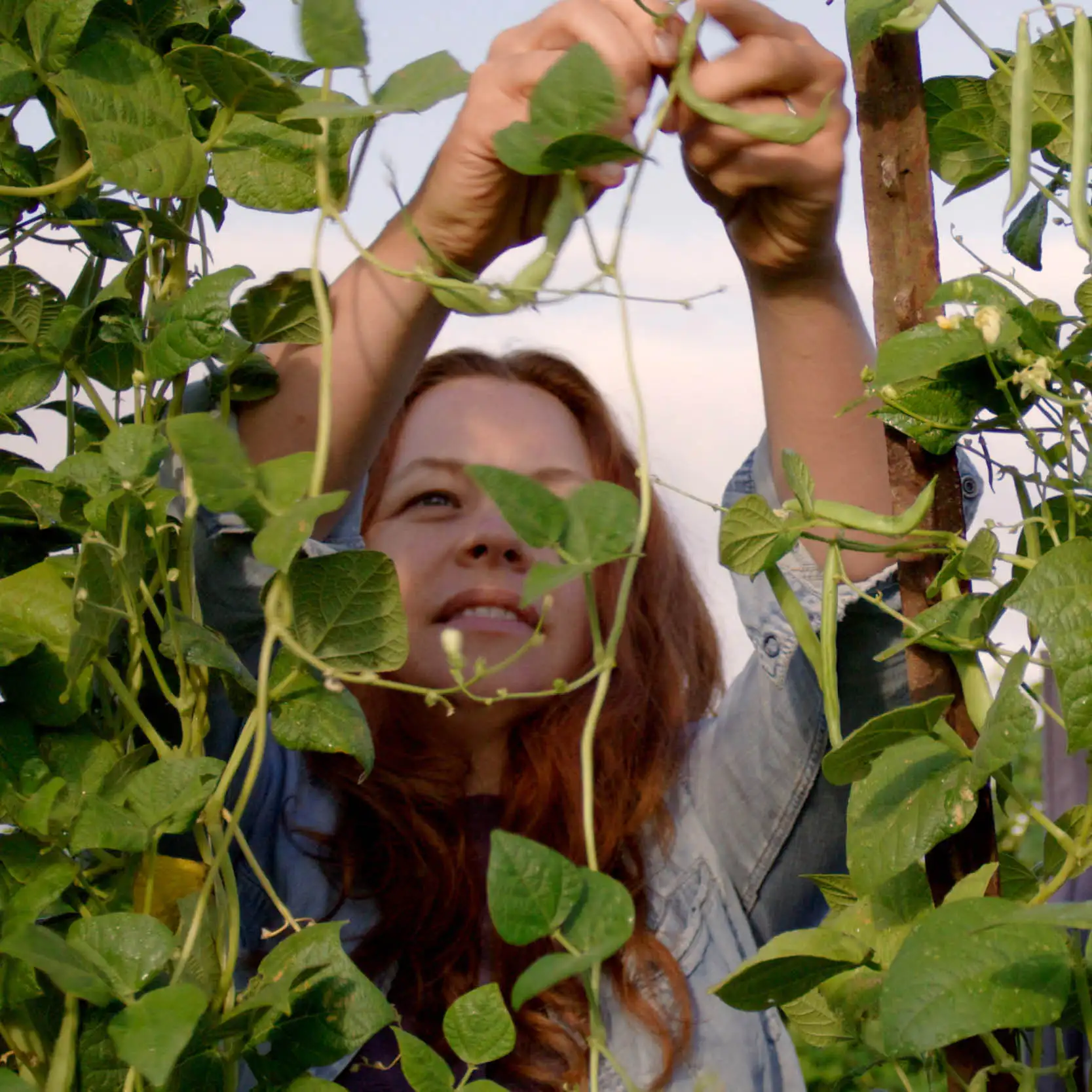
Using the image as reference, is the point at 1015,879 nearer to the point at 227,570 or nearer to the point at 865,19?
the point at 865,19

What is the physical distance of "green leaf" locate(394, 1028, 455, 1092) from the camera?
0.50m

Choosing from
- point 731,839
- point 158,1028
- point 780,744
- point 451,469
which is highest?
point 451,469

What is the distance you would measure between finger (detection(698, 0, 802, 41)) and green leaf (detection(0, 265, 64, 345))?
14.8 inches

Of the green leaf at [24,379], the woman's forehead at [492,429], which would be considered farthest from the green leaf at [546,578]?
the woman's forehead at [492,429]

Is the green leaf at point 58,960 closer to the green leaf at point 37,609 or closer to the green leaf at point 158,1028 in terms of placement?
the green leaf at point 158,1028

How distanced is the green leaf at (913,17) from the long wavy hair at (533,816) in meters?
0.86

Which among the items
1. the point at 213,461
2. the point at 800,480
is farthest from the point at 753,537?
the point at 213,461

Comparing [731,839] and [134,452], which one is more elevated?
[134,452]

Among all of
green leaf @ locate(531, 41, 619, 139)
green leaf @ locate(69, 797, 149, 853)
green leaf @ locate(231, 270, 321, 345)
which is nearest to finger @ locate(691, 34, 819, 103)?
green leaf @ locate(531, 41, 619, 139)

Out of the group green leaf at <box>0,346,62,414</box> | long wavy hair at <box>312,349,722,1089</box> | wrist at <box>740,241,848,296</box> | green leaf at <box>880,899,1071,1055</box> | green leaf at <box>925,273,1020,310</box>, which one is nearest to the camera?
green leaf at <box>880,899,1071,1055</box>

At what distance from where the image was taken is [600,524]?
496 mm

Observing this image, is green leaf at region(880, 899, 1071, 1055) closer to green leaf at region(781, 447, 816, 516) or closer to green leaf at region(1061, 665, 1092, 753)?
green leaf at region(1061, 665, 1092, 753)

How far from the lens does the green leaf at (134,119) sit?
54 cm

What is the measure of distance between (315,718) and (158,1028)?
14 centimetres
